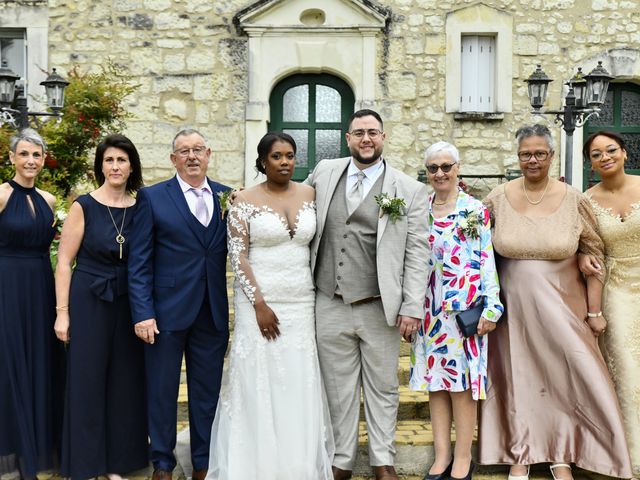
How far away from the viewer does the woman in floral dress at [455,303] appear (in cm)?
398

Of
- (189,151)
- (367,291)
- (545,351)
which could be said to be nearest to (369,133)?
(367,291)

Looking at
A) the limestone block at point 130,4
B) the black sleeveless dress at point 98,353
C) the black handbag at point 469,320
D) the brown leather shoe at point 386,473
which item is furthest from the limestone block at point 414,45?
the brown leather shoe at point 386,473

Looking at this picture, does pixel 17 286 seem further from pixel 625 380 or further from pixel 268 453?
pixel 625 380

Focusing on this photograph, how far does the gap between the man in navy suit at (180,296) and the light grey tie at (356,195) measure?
0.72 m

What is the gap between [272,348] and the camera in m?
3.91

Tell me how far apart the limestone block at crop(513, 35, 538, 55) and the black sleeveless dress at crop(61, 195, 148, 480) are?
690cm

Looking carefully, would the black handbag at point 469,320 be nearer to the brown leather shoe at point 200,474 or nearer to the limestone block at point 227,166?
the brown leather shoe at point 200,474

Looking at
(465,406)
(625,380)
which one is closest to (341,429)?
(465,406)

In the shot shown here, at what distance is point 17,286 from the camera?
3.96 m

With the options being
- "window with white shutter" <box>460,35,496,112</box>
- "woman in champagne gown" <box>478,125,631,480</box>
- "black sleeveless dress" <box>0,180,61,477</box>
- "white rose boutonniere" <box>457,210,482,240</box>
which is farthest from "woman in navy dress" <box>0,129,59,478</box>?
"window with white shutter" <box>460,35,496,112</box>

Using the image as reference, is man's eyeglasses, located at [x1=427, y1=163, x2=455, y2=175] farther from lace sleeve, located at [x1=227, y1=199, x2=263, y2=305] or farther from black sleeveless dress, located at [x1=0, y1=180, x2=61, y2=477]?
black sleeveless dress, located at [x1=0, y1=180, x2=61, y2=477]

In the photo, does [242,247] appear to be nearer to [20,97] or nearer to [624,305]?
[624,305]

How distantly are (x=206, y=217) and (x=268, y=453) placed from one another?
1.32 m

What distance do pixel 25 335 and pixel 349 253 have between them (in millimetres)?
1843
